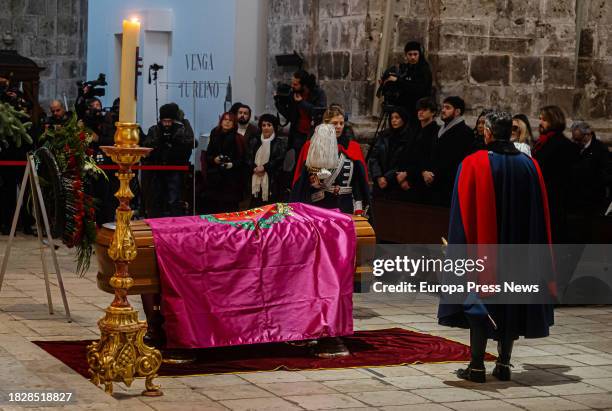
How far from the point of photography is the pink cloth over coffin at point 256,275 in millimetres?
8633

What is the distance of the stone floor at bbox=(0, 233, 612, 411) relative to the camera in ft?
24.2

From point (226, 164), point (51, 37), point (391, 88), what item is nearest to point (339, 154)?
point (391, 88)

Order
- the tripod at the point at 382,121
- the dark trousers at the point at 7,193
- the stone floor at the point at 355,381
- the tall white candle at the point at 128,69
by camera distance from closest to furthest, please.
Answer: the tall white candle at the point at 128,69 → the stone floor at the point at 355,381 → the tripod at the point at 382,121 → the dark trousers at the point at 7,193

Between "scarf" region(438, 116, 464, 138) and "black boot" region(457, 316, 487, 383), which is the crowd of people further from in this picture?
"black boot" region(457, 316, 487, 383)

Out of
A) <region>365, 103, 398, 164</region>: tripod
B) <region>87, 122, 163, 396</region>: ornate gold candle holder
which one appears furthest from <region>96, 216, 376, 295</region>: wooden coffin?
<region>365, 103, 398, 164</region>: tripod

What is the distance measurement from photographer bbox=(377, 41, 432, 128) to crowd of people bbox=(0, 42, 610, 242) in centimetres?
1

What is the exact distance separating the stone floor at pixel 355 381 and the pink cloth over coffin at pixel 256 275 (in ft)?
1.29

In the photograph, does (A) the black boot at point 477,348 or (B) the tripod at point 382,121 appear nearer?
(A) the black boot at point 477,348

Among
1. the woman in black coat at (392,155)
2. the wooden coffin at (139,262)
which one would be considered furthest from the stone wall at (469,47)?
the wooden coffin at (139,262)

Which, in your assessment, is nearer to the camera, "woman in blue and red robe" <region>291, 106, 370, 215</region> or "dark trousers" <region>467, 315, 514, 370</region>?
"dark trousers" <region>467, 315, 514, 370</region>

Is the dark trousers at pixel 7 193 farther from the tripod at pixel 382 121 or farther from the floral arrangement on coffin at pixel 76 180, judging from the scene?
the floral arrangement on coffin at pixel 76 180

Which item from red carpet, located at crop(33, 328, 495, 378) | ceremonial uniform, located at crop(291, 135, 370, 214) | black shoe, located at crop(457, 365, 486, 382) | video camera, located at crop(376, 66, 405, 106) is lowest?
red carpet, located at crop(33, 328, 495, 378)

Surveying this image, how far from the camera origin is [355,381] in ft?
27.7

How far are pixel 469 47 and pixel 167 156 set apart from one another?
3722 mm
